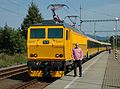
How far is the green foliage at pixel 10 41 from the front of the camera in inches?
1802

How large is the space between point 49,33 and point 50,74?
2227 millimetres

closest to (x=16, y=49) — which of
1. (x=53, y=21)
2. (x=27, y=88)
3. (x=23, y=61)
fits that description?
(x=23, y=61)

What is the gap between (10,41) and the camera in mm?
46094

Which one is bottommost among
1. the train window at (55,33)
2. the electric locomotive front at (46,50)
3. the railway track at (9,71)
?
the railway track at (9,71)

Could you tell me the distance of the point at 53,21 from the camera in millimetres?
20047

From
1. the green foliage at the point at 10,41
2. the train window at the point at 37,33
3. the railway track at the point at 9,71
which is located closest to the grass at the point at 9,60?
the green foliage at the point at 10,41

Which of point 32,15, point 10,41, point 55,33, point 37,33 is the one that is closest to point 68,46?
point 55,33

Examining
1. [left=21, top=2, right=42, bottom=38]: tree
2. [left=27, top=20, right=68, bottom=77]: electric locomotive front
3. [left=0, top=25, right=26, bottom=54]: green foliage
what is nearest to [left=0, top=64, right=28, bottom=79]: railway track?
[left=27, top=20, right=68, bottom=77]: electric locomotive front

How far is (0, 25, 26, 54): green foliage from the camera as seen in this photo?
4578 cm

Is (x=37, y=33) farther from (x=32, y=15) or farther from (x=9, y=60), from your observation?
(x=32, y=15)

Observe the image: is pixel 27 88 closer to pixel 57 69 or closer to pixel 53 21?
pixel 57 69

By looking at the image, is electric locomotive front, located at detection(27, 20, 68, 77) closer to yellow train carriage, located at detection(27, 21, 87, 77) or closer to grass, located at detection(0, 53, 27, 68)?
yellow train carriage, located at detection(27, 21, 87, 77)

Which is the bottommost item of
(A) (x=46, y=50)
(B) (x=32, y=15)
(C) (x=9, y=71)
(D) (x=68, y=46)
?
(C) (x=9, y=71)

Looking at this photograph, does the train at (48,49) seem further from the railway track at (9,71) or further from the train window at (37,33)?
the railway track at (9,71)
